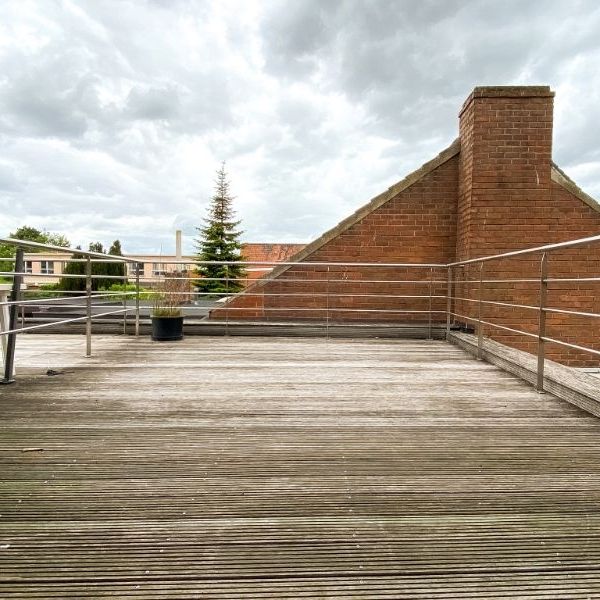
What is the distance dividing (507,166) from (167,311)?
14.9 feet

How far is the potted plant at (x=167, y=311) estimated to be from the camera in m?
5.15

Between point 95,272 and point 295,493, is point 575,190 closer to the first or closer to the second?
point 295,493

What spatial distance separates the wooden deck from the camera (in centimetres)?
107

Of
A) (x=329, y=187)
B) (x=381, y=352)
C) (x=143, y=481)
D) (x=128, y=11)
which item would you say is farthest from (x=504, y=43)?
(x=329, y=187)

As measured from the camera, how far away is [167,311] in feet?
17.0

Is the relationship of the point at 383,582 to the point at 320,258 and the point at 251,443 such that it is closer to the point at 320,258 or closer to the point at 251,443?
the point at 251,443

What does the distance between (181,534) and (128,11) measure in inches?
324

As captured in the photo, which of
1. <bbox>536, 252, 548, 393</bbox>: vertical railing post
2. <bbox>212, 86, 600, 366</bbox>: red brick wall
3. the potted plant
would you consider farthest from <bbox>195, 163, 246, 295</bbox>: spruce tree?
<bbox>536, 252, 548, 393</bbox>: vertical railing post

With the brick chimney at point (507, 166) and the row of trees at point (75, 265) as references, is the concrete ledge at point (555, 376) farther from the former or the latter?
the row of trees at point (75, 265)

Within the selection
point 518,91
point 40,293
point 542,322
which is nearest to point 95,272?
point 40,293

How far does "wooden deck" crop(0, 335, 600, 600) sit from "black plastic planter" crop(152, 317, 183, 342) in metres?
2.19

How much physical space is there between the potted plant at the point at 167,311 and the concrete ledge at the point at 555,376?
3.40m

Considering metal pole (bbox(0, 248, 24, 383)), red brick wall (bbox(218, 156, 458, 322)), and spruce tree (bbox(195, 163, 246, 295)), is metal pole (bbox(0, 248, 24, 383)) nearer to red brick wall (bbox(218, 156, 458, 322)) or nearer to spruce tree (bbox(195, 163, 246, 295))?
red brick wall (bbox(218, 156, 458, 322))

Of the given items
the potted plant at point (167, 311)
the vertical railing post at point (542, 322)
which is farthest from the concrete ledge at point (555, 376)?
the potted plant at point (167, 311)
